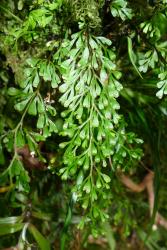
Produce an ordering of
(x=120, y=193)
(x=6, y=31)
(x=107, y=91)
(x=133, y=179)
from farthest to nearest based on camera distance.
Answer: (x=133, y=179) < (x=120, y=193) < (x=6, y=31) < (x=107, y=91)

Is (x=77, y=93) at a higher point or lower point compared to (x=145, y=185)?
higher

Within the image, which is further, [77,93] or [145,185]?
[145,185]

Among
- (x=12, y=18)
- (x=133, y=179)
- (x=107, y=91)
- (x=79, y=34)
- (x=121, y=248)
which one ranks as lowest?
(x=121, y=248)

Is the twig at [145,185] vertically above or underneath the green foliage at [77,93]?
underneath

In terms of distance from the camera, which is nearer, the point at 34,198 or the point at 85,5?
the point at 85,5

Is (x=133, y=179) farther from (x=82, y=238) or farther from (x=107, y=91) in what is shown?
(x=107, y=91)

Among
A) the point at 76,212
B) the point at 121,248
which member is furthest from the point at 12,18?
the point at 121,248

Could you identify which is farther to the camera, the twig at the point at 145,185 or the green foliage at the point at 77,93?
the twig at the point at 145,185

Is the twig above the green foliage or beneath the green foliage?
beneath
